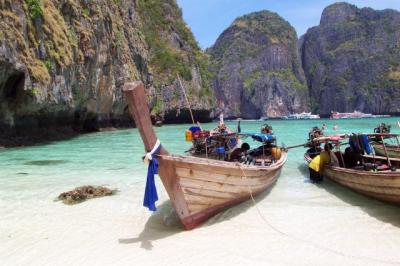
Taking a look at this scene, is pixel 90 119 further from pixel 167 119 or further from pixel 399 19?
pixel 399 19

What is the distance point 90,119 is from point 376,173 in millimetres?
35980

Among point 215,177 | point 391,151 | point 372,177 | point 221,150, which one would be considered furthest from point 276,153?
point 215,177

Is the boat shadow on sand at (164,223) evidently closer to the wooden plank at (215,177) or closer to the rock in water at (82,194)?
the wooden plank at (215,177)

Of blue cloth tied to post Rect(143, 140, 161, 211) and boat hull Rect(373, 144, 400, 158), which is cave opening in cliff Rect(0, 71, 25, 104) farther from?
boat hull Rect(373, 144, 400, 158)

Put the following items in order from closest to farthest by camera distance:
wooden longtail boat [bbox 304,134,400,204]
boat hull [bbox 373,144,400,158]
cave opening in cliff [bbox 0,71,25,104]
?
Result: wooden longtail boat [bbox 304,134,400,204] → boat hull [bbox 373,144,400,158] → cave opening in cliff [bbox 0,71,25,104]

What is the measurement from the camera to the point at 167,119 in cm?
7150

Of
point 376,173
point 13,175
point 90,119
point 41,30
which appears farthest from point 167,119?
point 376,173

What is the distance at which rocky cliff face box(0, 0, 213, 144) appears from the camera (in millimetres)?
23000

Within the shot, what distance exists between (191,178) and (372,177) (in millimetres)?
4492

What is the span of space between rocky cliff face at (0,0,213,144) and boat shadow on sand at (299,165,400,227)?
49.7 ft

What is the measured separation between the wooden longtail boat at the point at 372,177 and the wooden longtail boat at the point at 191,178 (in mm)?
2935

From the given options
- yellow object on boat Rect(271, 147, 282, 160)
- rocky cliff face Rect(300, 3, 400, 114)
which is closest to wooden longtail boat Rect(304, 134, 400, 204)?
yellow object on boat Rect(271, 147, 282, 160)

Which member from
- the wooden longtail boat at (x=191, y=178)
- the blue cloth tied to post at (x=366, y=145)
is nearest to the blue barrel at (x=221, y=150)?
the wooden longtail boat at (x=191, y=178)

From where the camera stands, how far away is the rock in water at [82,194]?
9984 millimetres
